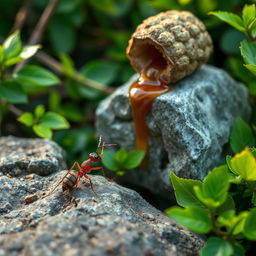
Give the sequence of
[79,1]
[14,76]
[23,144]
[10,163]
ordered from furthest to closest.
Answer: [79,1], [14,76], [23,144], [10,163]

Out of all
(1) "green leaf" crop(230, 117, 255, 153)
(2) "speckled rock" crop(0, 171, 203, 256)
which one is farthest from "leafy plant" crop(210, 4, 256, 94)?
(2) "speckled rock" crop(0, 171, 203, 256)

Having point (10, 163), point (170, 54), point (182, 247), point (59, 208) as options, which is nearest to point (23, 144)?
point (10, 163)

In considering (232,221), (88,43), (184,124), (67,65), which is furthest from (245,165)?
(88,43)

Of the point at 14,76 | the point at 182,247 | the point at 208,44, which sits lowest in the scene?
the point at 182,247

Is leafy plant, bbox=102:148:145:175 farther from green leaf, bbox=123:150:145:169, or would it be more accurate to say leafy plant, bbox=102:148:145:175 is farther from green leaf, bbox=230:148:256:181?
green leaf, bbox=230:148:256:181

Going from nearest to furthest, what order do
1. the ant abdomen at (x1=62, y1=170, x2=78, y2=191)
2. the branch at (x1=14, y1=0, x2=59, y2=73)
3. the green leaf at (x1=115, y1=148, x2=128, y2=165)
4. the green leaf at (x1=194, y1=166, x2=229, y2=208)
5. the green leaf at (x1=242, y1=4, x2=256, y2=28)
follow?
the green leaf at (x1=194, y1=166, x2=229, y2=208) → the ant abdomen at (x1=62, y1=170, x2=78, y2=191) → the green leaf at (x1=242, y1=4, x2=256, y2=28) → the green leaf at (x1=115, y1=148, x2=128, y2=165) → the branch at (x1=14, y1=0, x2=59, y2=73)

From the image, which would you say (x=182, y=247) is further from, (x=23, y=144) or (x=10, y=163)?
(x=23, y=144)

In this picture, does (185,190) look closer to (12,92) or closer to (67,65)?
(12,92)
